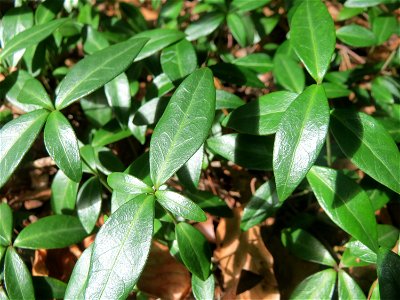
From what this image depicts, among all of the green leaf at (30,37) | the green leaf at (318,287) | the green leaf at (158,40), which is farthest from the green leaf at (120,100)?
the green leaf at (318,287)

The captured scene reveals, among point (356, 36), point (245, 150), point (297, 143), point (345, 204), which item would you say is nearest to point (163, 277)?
point (245, 150)

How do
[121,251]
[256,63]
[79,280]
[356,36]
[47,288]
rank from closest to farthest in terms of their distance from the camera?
1. [121,251]
2. [79,280]
3. [47,288]
4. [256,63]
5. [356,36]

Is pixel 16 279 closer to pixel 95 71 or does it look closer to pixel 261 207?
pixel 95 71

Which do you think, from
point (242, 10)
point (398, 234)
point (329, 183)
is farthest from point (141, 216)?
point (242, 10)

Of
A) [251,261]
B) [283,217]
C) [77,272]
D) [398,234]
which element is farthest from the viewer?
[283,217]

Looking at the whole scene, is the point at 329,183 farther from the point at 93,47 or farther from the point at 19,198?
the point at 19,198

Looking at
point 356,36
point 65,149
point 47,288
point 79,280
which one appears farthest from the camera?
point 356,36

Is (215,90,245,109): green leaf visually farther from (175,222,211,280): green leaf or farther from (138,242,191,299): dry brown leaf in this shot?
(138,242,191,299): dry brown leaf

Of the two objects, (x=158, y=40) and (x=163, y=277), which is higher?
(x=158, y=40)
